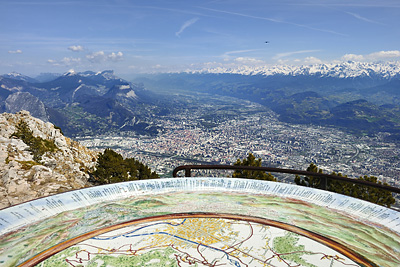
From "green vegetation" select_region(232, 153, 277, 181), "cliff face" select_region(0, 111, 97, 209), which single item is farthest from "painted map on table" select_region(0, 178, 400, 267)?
"green vegetation" select_region(232, 153, 277, 181)

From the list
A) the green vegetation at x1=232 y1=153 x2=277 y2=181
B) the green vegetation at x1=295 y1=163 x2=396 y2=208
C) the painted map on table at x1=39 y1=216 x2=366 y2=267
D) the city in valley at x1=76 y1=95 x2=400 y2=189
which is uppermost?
the painted map on table at x1=39 y1=216 x2=366 y2=267

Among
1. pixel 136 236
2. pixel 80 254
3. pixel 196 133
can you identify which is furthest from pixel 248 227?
pixel 196 133

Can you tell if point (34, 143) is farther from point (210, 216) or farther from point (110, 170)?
point (210, 216)

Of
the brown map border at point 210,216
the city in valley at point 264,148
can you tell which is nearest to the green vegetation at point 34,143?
the brown map border at point 210,216

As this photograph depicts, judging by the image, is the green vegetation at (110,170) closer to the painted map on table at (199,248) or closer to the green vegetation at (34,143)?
the green vegetation at (34,143)

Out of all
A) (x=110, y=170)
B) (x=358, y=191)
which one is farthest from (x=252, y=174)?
(x=110, y=170)

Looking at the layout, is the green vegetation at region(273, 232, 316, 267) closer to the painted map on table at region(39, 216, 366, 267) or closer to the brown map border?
the painted map on table at region(39, 216, 366, 267)

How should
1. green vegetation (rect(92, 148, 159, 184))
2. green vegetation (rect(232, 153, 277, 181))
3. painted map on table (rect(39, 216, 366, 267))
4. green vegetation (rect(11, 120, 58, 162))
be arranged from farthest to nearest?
1. green vegetation (rect(11, 120, 58, 162))
2. green vegetation (rect(92, 148, 159, 184))
3. green vegetation (rect(232, 153, 277, 181))
4. painted map on table (rect(39, 216, 366, 267))
